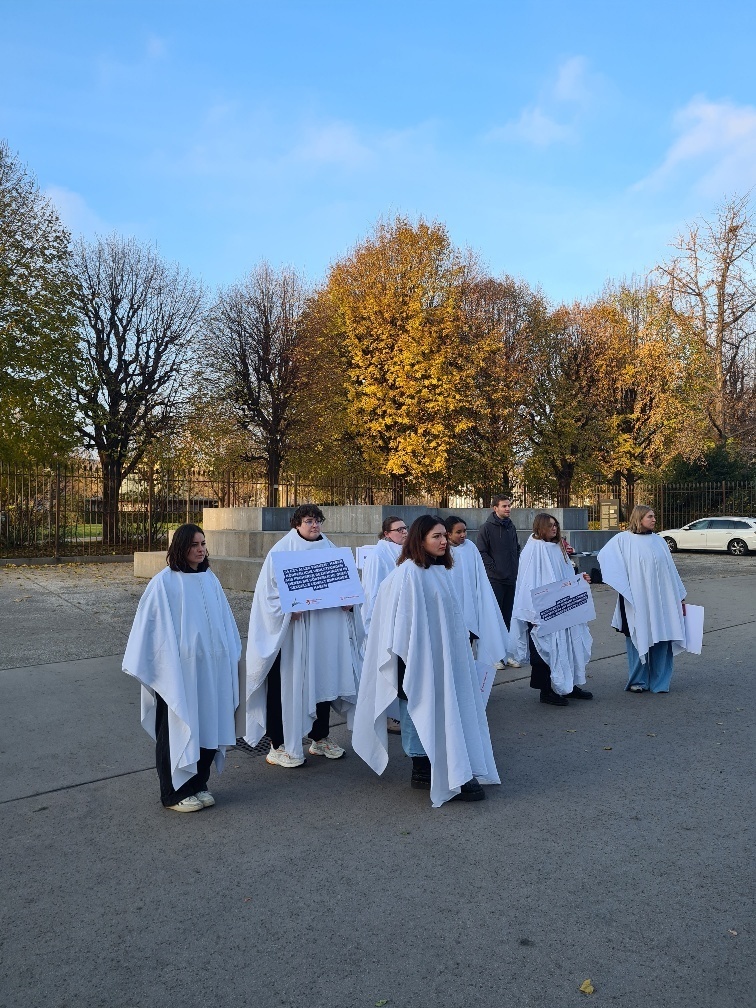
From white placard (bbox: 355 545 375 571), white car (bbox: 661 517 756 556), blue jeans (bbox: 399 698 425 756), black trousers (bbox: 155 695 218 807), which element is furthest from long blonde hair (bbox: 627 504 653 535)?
white car (bbox: 661 517 756 556)

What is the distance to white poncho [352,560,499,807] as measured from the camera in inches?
198

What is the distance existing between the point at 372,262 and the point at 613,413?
12.7m

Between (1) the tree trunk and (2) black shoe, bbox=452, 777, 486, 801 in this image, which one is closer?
(2) black shoe, bbox=452, 777, 486, 801

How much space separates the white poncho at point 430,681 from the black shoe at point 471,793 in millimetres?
72

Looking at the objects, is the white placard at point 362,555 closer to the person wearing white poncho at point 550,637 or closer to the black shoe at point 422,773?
the person wearing white poncho at point 550,637

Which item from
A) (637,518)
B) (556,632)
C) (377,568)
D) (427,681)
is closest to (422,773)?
(427,681)

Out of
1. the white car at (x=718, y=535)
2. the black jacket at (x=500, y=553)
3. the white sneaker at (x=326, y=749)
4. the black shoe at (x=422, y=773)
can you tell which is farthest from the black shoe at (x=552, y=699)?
the white car at (x=718, y=535)

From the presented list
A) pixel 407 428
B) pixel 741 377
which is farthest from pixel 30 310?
pixel 741 377

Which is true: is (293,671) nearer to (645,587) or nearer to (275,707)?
(275,707)

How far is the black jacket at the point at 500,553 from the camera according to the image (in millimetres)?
9625

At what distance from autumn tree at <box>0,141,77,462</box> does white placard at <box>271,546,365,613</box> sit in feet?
62.9

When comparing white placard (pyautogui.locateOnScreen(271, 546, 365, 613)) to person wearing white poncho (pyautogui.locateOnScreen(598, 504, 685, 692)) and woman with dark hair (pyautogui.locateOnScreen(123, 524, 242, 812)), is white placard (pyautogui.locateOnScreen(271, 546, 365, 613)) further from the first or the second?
person wearing white poncho (pyautogui.locateOnScreen(598, 504, 685, 692))

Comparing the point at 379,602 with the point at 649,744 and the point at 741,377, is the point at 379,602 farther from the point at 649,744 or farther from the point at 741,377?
the point at 741,377

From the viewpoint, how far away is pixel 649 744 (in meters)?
6.33
